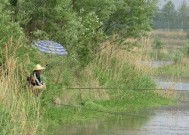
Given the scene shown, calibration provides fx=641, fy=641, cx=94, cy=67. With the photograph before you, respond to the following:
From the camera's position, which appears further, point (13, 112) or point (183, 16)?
point (183, 16)

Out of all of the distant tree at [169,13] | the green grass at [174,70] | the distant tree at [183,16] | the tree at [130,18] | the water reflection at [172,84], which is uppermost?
the tree at [130,18]

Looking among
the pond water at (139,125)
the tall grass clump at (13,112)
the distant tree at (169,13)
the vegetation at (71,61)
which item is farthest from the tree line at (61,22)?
the distant tree at (169,13)

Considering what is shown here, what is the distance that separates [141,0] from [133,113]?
6471 millimetres

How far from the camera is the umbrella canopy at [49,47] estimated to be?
17984mm

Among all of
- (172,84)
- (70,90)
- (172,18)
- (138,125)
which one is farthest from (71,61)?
(172,18)

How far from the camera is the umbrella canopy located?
1798 cm

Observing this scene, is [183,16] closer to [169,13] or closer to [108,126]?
[169,13]

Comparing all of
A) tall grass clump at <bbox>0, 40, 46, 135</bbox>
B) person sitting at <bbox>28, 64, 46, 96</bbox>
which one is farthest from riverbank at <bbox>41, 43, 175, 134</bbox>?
tall grass clump at <bbox>0, 40, 46, 135</bbox>

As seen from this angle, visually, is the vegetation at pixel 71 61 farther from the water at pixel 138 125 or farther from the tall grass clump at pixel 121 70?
the water at pixel 138 125

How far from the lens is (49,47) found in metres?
18.0

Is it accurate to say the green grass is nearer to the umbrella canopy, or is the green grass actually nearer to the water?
the water

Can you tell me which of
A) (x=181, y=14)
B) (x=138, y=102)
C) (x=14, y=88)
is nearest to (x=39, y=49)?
(x=14, y=88)

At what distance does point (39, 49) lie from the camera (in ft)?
59.2

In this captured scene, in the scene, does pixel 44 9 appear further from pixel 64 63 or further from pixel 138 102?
pixel 138 102
